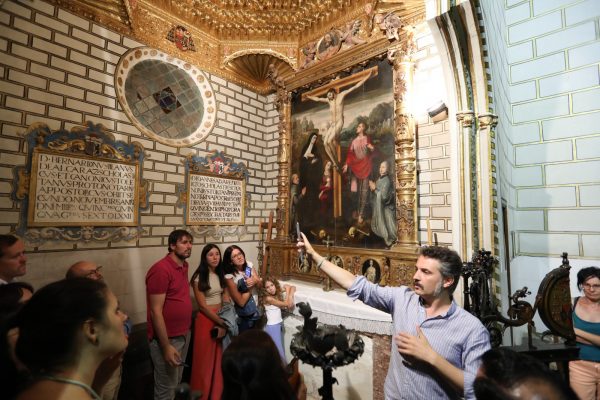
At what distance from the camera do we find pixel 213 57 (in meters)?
6.20

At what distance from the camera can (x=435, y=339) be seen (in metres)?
1.77

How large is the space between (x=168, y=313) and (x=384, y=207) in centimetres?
337

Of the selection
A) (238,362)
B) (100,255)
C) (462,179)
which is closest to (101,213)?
(100,255)

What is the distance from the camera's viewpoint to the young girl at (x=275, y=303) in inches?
159

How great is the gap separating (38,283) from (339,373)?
4064mm

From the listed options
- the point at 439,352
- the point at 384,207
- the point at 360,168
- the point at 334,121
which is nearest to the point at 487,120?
the point at 384,207

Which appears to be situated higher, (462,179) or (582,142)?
(582,142)

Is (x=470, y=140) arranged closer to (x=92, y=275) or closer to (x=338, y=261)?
(x=338, y=261)

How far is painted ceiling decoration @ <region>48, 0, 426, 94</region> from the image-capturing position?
15.8 feet

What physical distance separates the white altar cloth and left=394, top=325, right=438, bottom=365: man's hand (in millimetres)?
1995

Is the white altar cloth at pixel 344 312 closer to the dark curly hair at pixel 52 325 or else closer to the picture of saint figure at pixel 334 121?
the picture of saint figure at pixel 334 121

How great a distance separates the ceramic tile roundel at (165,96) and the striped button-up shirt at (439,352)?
5027 mm

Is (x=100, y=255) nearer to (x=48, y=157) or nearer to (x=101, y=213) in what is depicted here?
(x=101, y=213)

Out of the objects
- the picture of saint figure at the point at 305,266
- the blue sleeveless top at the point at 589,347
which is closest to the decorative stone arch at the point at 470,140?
the blue sleeveless top at the point at 589,347
